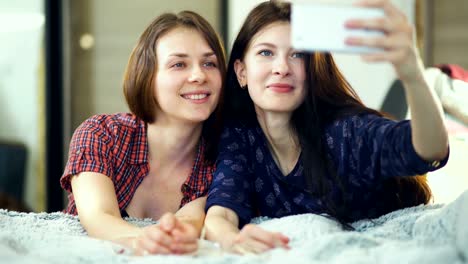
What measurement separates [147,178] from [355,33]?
30.9 inches

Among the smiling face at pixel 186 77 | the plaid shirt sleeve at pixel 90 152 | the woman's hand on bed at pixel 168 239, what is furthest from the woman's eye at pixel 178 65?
the woman's hand on bed at pixel 168 239

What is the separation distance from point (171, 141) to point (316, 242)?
2.23 feet

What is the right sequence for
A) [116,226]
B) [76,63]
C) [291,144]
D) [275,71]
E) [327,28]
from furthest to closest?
[76,63] < [291,144] < [275,71] < [116,226] < [327,28]

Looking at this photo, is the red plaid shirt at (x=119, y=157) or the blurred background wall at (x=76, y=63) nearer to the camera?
the red plaid shirt at (x=119, y=157)

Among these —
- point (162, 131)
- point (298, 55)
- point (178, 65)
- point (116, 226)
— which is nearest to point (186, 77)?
point (178, 65)

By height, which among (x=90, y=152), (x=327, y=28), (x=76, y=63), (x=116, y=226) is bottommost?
(x=116, y=226)

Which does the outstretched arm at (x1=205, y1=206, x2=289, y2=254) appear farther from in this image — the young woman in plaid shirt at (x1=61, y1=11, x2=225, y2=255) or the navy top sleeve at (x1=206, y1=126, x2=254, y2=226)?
the young woman in plaid shirt at (x1=61, y1=11, x2=225, y2=255)

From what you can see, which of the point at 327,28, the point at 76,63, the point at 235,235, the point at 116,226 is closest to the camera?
the point at 327,28

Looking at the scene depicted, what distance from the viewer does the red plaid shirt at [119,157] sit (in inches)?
58.5

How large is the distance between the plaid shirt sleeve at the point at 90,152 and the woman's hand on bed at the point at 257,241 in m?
0.49

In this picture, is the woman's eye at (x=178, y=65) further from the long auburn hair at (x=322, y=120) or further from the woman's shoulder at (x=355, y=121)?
the woman's shoulder at (x=355, y=121)

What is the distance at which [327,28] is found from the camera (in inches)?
39.6

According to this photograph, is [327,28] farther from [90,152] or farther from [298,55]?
[90,152]

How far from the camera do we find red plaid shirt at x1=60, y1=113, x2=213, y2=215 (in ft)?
4.87
